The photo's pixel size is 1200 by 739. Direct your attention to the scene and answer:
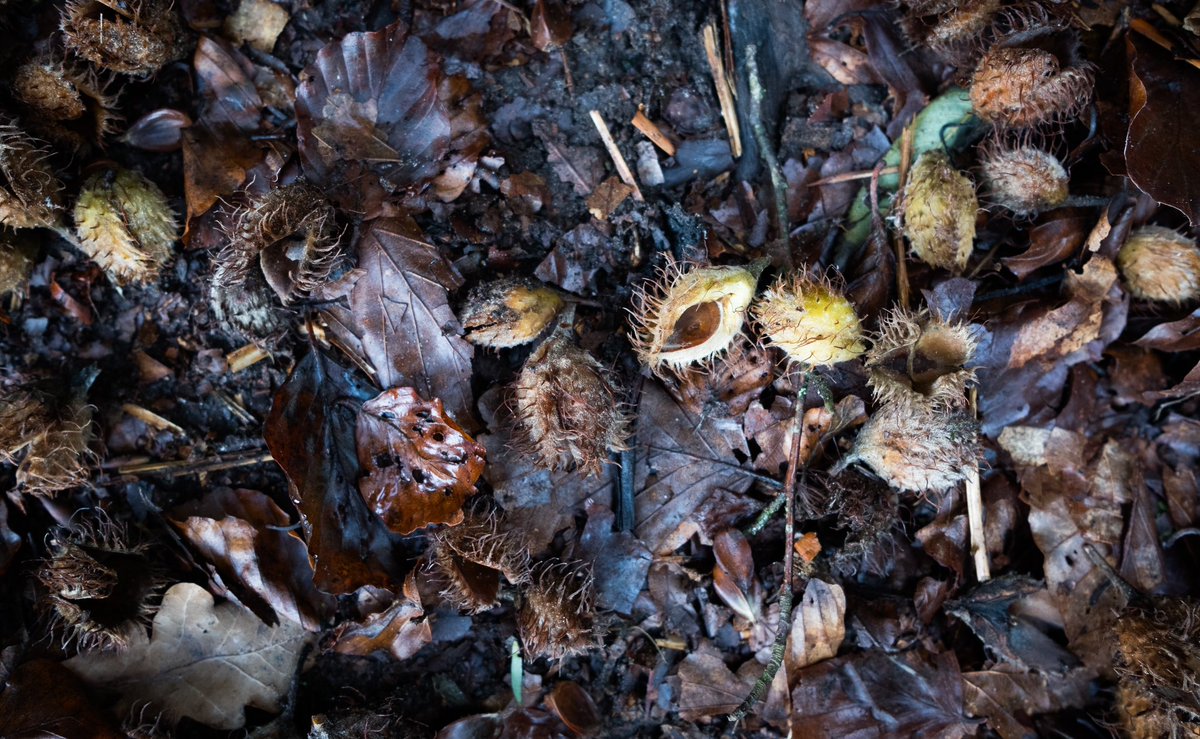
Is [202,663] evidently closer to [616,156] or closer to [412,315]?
[412,315]

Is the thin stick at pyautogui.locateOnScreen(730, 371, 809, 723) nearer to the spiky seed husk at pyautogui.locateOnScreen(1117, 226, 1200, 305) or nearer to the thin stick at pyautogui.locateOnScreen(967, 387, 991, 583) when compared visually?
the thin stick at pyautogui.locateOnScreen(967, 387, 991, 583)

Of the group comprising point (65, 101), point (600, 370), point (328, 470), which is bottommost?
point (328, 470)

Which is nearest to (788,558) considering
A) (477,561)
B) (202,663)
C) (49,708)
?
(477,561)

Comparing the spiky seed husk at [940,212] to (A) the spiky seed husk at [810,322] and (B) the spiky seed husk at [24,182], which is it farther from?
(B) the spiky seed husk at [24,182]

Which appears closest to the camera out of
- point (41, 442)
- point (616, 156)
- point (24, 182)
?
point (24, 182)

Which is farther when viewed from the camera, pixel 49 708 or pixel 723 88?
pixel 723 88

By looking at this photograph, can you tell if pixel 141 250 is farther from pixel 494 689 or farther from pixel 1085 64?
pixel 1085 64

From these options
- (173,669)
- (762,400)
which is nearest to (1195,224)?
(762,400)

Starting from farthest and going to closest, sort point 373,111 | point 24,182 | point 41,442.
→ point 373,111 → point 41,442 → point 24,182
